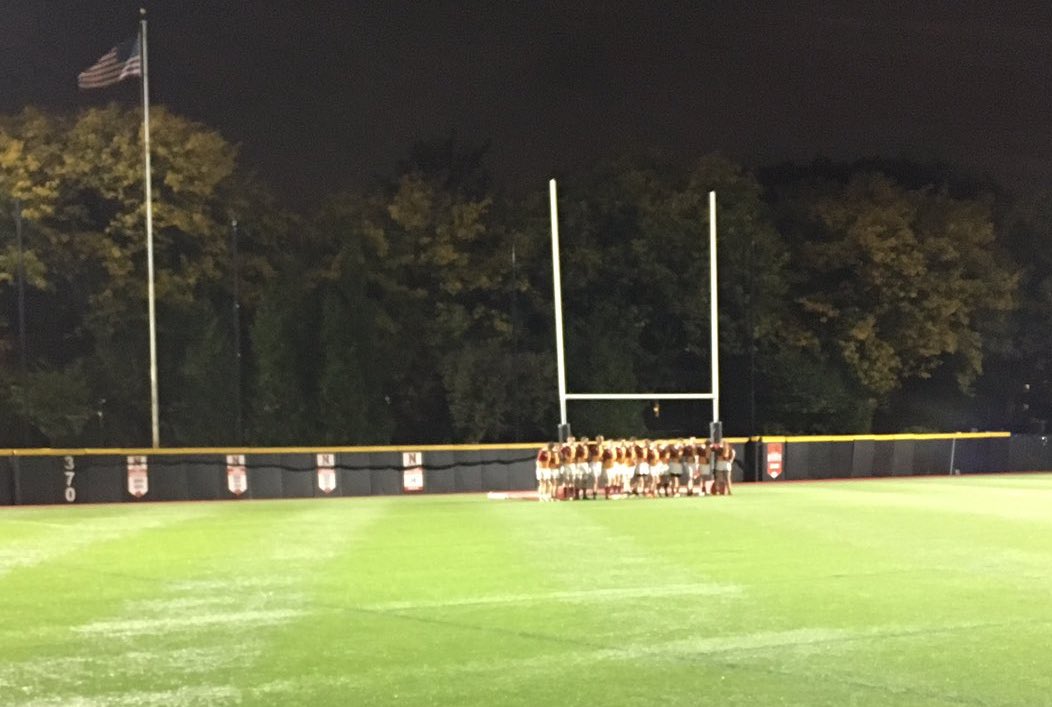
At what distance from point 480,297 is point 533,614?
3230 centimetres

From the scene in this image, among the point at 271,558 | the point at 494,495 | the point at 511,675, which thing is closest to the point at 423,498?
the point at 494,495

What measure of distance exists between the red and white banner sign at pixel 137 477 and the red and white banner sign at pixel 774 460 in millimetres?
15683

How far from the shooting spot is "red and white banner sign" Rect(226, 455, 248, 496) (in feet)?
84.4

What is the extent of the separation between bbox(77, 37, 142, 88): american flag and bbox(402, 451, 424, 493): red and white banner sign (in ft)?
33.5

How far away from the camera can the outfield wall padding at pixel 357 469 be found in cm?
2416

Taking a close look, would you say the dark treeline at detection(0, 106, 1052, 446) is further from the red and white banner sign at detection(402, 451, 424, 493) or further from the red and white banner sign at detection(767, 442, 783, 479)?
the red and white banner sign at detection(402, 451, 424, 493)

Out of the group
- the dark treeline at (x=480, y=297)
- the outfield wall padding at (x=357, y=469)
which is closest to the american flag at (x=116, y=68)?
the dark treeline at (x=480, y=297)

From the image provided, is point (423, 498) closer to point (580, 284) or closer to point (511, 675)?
point (580, 284)

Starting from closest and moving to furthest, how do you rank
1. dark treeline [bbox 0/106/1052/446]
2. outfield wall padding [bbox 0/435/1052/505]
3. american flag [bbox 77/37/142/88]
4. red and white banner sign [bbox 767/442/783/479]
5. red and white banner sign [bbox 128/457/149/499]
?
1. outfield wall padding [bbox 0/435/1052/505]
2. red and white banner sign [bbox 128/457/149/499]
3. american flag [bbox 77/37/142/88]
4. red and white banner sign [bbox 767/442/783/479]
5. dark treeline [bbox 0/106/1052/446]

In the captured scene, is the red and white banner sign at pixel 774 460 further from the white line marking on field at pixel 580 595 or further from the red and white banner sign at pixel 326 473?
the white line marking on field at pixel 580 595

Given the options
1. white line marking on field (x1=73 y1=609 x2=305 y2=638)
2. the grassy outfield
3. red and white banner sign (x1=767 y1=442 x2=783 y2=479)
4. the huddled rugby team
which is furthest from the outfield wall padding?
white line marking on field (x1=73 y1=609 x2=305 y2=638)

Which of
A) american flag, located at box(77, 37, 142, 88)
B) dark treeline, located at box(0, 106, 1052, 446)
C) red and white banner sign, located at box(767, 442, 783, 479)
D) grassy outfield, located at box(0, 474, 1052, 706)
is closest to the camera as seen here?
grassy outfield, located at box(0, 474, 1052, 706)

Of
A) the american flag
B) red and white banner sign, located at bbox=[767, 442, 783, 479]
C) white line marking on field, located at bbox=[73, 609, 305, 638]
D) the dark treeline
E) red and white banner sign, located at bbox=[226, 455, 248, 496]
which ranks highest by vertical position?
the american flag

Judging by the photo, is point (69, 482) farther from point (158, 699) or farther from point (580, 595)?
point (158, 699)
